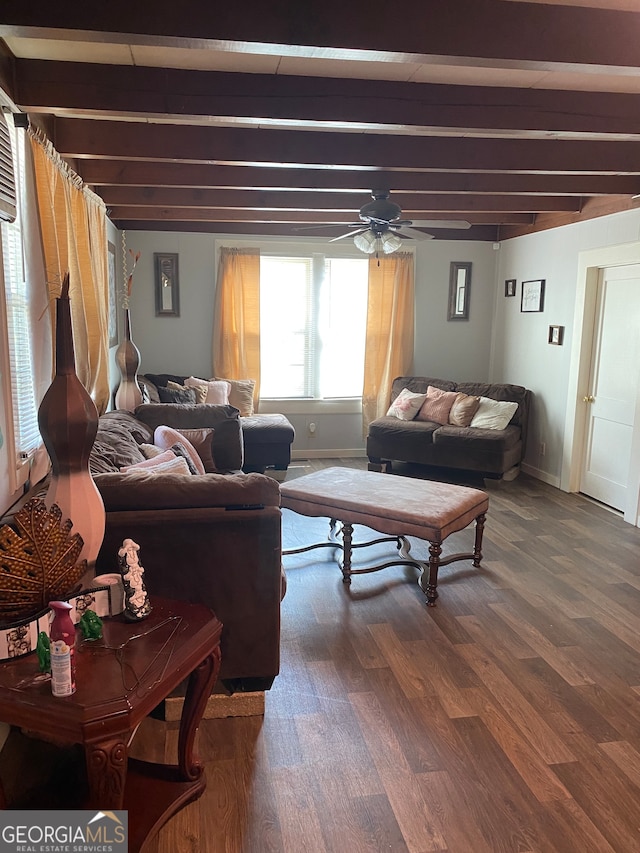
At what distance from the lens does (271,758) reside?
6.97ft

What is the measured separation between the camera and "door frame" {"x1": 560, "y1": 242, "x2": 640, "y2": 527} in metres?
4.65

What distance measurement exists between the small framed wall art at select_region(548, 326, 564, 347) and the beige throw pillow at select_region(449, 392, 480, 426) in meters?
0.88

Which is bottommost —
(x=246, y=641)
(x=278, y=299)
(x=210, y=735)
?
(x=210, y=735)

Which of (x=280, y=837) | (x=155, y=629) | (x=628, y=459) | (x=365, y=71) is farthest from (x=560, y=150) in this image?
(x=280, y=837)

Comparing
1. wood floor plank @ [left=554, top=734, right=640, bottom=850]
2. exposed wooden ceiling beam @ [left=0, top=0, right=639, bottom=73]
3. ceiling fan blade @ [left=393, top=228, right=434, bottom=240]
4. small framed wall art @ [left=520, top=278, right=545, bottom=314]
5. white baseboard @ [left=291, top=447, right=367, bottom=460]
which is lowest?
wood floor plank @ [left=554, top=734, right=640, bottom=850]

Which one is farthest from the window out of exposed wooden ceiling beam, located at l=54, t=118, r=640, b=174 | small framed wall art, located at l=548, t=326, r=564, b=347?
exposed wooden ceiling beam, located at l=54, t=118, r=640, b=174

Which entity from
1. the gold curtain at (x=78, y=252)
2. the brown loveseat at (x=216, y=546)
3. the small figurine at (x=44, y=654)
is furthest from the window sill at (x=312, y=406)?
the small figurine at (x=44, y=654)

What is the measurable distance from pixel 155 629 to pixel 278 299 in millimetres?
4999

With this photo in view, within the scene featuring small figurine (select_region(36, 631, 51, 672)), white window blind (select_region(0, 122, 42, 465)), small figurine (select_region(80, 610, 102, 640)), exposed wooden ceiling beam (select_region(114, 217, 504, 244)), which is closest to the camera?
small figurine (select_region(36, 631, 51, 672))

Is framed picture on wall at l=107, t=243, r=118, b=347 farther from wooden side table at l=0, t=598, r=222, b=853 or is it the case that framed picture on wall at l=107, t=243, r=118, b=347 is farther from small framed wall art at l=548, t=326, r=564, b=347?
small framed wall art at l=548, t=326, r=564, b=347

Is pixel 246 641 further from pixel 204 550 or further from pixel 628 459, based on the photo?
pixel 628 459

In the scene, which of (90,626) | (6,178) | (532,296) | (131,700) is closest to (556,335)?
(532,296)

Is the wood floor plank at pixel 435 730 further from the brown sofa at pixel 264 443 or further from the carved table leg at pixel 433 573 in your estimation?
the brown sofa at pixel 264 443

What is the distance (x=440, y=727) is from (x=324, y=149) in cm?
282
